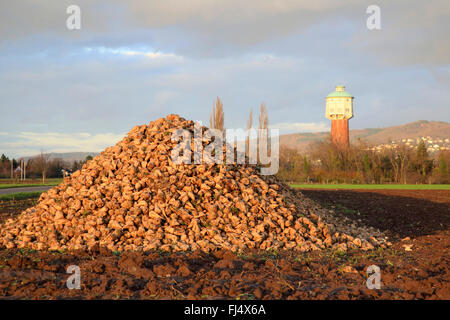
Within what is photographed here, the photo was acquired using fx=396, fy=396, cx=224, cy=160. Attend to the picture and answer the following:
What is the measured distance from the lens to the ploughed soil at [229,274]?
4.08m

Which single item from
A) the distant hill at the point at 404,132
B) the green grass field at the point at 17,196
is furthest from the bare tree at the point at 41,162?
the distant hill at the point at 404,132

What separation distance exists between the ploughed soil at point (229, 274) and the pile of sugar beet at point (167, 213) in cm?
36

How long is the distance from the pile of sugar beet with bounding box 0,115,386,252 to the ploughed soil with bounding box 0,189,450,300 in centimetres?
36

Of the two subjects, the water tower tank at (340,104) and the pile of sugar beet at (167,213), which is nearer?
the pile of sugar beet at (167,213)

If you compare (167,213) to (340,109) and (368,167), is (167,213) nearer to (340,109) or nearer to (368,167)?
(368,167)

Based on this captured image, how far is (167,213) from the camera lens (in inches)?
265

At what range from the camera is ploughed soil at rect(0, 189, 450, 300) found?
4.08 m

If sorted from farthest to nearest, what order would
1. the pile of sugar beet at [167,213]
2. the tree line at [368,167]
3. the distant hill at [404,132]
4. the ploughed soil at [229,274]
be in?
the distant hill at [404,132], the tree line at [368,167], the pile of sugar beet at [167,213], the ploughed soil at [229,274]

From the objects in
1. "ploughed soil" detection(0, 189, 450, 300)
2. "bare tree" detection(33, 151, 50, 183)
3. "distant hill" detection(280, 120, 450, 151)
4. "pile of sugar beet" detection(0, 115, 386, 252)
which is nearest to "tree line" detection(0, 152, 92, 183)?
"bare tree" detection(33, 151, 50, 183)

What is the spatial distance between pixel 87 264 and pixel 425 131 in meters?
98.6

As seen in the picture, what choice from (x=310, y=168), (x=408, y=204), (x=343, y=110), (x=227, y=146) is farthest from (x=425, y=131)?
(x=227, y=146)

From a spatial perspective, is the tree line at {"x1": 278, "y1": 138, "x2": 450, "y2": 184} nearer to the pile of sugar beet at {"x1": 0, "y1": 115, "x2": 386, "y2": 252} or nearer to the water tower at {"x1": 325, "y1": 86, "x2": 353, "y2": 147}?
the water tower at {"x1": 325, "y1": 86, "x2": 353, "y2": 147}

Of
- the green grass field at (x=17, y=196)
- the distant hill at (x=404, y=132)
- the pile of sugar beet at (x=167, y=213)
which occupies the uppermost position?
the distant hill at (x=404, y=132)

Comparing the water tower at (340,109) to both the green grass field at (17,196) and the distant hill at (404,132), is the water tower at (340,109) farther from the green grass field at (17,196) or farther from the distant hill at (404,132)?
the green grass field at (17,196)
